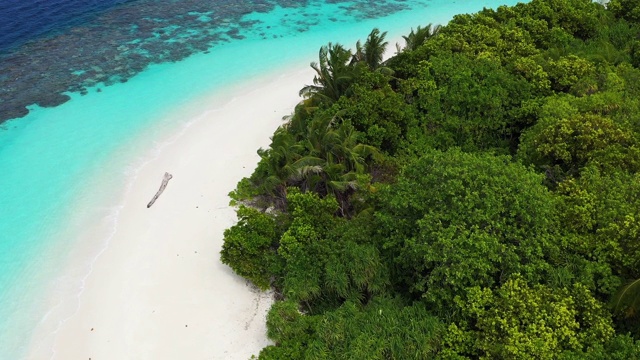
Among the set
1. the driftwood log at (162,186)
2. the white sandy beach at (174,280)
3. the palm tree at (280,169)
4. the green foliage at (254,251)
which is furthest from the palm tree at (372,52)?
the green foliage at (254,251)

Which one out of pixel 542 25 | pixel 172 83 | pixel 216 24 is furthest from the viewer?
pixel 216 24

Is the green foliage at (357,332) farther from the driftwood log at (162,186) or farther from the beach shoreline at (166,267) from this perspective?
the driftwood log at (162,186)

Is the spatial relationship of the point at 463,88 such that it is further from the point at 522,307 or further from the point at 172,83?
the point at 172,83

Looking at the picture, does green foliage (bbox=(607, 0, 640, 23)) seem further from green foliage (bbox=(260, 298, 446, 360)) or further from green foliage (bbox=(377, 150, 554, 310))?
green foliage (bbox=(260, 298, 446, 360))

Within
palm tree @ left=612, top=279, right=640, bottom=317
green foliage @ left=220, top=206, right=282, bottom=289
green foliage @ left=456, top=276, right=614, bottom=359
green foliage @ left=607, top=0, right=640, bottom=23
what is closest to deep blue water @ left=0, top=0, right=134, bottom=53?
green foliage @ left=220, top=206, right=282, bottom=289

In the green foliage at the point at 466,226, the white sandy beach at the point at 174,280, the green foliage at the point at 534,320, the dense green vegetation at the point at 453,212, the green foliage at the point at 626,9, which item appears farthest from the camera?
the green foliage at the point at 626,9

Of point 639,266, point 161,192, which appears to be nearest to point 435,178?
point 639,266
